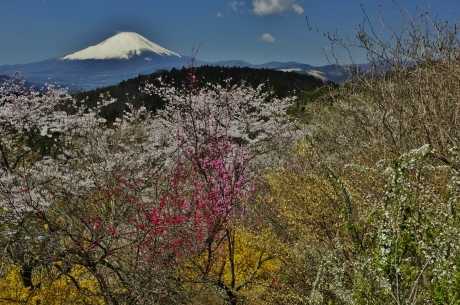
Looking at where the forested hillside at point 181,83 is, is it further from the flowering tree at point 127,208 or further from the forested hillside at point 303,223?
the forested hillside at point 303,223

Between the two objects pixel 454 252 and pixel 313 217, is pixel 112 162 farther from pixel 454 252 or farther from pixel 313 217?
pixel 454 252

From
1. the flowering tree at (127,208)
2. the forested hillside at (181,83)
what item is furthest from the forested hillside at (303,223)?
the forested hillside at (181,83)

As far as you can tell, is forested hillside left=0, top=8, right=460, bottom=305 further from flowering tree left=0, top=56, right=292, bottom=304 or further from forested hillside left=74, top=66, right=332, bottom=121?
forested hillside left=74, top=66, right=332, bottom=121

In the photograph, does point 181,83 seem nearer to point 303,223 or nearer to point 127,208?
point 127,208

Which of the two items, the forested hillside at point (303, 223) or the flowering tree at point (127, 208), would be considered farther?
the flowering tree at point (127, 208)

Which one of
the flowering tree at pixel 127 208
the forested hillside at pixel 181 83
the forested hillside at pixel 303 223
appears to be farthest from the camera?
the forested hillside at pixel 181 83

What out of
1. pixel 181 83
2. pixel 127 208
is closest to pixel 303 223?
pixel 127 208

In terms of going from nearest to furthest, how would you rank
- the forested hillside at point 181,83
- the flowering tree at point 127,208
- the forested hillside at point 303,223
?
1. the forested hillside at point 303,223
2. the flowering tree at point 127,208
3. the forested hillside at point 181,83

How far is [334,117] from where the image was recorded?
17.4m

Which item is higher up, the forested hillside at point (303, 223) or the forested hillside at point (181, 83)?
the forested hillside at point (181, 83)

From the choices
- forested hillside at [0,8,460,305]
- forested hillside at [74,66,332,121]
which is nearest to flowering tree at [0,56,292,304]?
forested hillside at [0,8,460,305]

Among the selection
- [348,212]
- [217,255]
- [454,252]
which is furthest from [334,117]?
[454,252]

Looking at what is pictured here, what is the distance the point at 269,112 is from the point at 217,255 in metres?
12.0

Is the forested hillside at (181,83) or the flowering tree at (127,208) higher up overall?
the forested hillside at (181,83)
